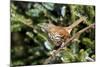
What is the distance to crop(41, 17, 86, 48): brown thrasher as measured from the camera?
1890mm

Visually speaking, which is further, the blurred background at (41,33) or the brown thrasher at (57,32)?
the brown thrasher at (57,32)

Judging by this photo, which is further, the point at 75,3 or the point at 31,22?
the point at 75,3

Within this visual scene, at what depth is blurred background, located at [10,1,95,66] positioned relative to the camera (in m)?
1.79

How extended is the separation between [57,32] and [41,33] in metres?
0.16

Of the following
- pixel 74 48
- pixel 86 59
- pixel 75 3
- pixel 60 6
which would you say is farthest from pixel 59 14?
pixel 86 59

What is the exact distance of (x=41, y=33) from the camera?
186cm

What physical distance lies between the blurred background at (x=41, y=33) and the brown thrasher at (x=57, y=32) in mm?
38

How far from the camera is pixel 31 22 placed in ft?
6.01

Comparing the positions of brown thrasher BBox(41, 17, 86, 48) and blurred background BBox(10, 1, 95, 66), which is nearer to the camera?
blurred background BBox(10, 1, 95, 66)

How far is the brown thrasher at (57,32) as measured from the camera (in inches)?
74.4

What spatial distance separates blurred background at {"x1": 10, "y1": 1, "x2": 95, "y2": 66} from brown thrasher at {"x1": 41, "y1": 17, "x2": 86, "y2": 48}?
0.04 metres

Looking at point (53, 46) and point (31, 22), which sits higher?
point (31, 22)

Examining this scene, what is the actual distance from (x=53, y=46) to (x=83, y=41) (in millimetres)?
320
